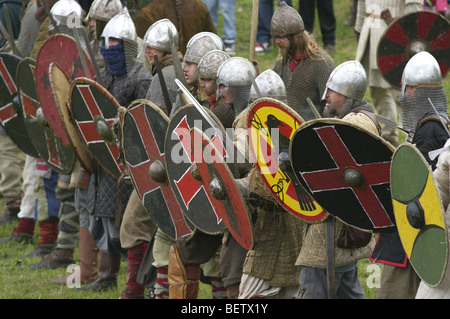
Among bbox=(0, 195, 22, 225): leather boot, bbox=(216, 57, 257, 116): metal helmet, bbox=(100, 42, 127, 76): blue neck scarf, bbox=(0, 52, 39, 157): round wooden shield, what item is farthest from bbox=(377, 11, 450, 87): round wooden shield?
bbox=(0, 195, 22, 225): leather boot

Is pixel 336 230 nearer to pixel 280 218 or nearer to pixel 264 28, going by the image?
pixel 280 218

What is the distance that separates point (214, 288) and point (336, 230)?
3.96 ft

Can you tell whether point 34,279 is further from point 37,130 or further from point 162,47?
point 162,47

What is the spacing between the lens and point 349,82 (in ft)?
16.9

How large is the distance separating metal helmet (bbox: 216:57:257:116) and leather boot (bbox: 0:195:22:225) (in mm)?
3774

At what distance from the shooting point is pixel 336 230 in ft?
16.4

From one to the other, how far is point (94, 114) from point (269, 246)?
159cm

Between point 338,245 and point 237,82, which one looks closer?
point 338,245

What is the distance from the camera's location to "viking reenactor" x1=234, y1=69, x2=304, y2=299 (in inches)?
205

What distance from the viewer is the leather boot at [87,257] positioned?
277 inches

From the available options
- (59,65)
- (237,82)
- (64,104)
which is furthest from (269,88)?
(59,65)

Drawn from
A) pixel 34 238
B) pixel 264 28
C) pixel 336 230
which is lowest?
pixel 34 238

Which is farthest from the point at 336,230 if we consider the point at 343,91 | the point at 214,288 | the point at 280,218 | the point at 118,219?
the point at 118,219

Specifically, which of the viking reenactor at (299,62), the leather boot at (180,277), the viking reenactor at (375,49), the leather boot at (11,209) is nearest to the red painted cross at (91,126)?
the leather boot at (180,277)
